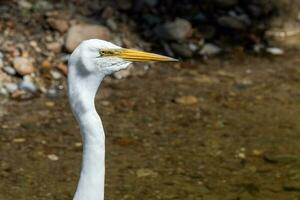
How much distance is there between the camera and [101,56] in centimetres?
415

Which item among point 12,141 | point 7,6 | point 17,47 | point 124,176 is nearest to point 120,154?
point 124,176

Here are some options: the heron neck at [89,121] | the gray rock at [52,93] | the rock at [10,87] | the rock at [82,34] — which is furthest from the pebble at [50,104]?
the heron neck at [89,121]

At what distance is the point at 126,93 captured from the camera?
7996 mm

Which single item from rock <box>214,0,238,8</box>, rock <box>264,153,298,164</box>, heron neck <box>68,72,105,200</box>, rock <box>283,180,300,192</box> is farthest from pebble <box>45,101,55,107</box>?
heron neck <box>68,72,105,200</box>

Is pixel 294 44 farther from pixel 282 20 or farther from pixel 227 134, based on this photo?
pixel 227 134

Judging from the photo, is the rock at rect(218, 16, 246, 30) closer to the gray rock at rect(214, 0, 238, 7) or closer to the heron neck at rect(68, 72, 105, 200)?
the gray rock at rect(214, 0, 238, 7)

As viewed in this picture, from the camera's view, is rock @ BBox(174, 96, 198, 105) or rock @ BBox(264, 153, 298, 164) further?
rock @ BBox(174, 96, 198, 105)

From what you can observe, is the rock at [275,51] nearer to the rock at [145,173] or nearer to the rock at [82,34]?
the rock at [82,34]

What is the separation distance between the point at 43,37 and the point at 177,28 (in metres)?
1.54

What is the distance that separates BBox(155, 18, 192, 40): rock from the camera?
8961 millimetres

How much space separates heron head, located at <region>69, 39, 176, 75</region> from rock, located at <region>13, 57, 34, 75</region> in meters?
3.92

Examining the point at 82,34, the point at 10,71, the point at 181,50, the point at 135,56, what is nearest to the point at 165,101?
the point at 181,50

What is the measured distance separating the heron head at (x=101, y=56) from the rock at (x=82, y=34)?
418 centimetres

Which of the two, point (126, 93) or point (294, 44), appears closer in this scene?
point (126, 93)
